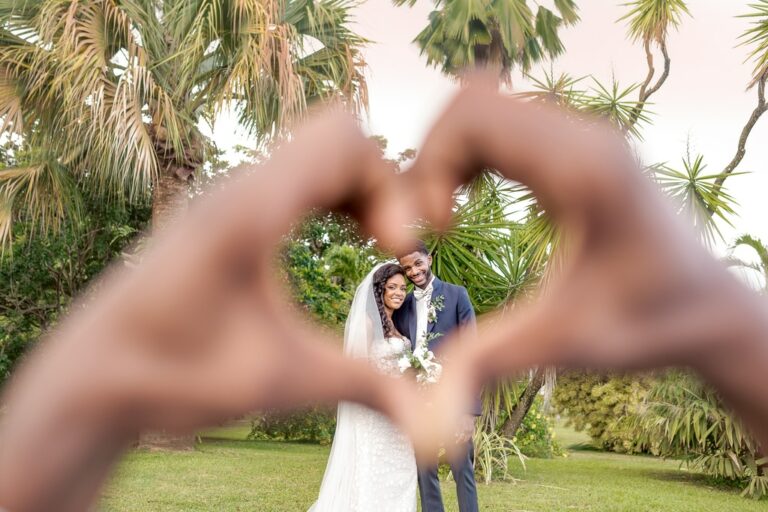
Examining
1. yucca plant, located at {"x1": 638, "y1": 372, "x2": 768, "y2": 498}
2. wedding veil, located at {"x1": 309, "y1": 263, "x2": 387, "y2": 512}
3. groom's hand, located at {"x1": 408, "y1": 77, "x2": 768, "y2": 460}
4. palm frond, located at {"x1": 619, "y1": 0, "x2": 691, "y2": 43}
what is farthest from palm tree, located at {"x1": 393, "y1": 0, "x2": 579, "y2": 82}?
groom's hand, located at {"x1": 408, "y1": 77, "x2": 768, "y2": 460}

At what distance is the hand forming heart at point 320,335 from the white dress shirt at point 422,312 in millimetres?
3147

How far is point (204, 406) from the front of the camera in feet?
0.62

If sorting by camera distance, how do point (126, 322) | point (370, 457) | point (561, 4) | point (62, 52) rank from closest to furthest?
point (126, 322)
point (370, 457)
point (62, 52)
point (561, 4)

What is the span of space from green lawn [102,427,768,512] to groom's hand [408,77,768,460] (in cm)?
532

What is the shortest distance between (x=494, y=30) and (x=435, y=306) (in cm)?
917

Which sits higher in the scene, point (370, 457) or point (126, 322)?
point (126, 322)

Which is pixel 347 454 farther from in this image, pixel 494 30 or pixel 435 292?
pixel 494 30

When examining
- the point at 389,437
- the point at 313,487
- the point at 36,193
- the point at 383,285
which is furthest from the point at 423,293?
the point at 36,193

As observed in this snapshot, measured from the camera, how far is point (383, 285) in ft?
11.5

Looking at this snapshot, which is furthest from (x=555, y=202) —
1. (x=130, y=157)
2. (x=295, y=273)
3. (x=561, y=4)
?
(x=561, y=4)

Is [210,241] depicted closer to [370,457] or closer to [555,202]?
[555,202]

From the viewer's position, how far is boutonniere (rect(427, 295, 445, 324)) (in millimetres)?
3336

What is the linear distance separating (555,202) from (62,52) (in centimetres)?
680

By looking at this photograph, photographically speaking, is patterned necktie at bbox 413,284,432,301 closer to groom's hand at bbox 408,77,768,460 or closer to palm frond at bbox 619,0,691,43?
groom's hand at bbox 408,77,768,460
